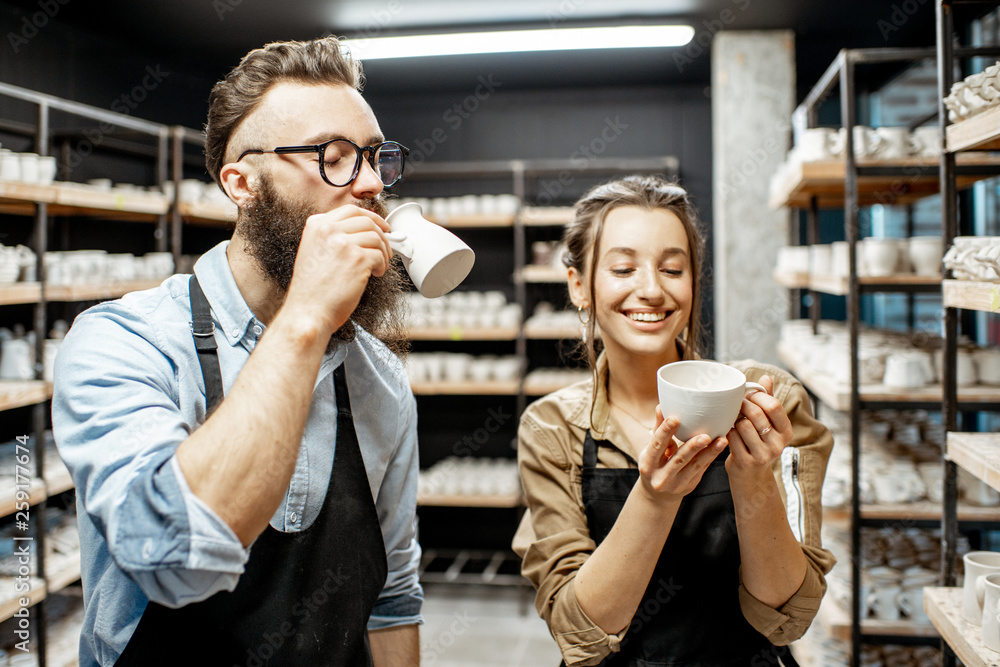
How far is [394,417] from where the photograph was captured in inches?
51.5

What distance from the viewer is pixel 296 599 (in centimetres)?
108

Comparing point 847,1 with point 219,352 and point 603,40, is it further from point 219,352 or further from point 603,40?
point 219,352

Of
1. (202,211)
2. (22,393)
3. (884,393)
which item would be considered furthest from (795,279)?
(22,393)

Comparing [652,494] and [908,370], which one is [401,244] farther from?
[908,370]

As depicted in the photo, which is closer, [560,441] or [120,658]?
[120,658]

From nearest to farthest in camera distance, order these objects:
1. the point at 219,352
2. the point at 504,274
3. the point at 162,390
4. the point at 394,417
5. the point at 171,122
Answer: the point at 162,390
the point at 219,352
the point at 394,417
the point at 171,122
the point at 504,274

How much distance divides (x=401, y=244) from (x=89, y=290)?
2.40m

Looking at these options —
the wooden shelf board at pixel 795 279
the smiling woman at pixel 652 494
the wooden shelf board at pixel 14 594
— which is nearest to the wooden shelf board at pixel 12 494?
the wooden shelf board at pixel 14 594

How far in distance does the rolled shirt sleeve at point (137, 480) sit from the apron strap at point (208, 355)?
0.12 metres

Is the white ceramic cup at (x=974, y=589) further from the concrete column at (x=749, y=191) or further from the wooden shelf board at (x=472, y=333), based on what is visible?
the wooden shelf board at (x=472, y=333)

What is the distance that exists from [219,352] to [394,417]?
34 cm

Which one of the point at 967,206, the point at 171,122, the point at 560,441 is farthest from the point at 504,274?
the point at 560,441

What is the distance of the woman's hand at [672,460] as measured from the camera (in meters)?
1.03

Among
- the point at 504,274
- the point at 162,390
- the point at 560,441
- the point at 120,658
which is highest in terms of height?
the point at 504,274
